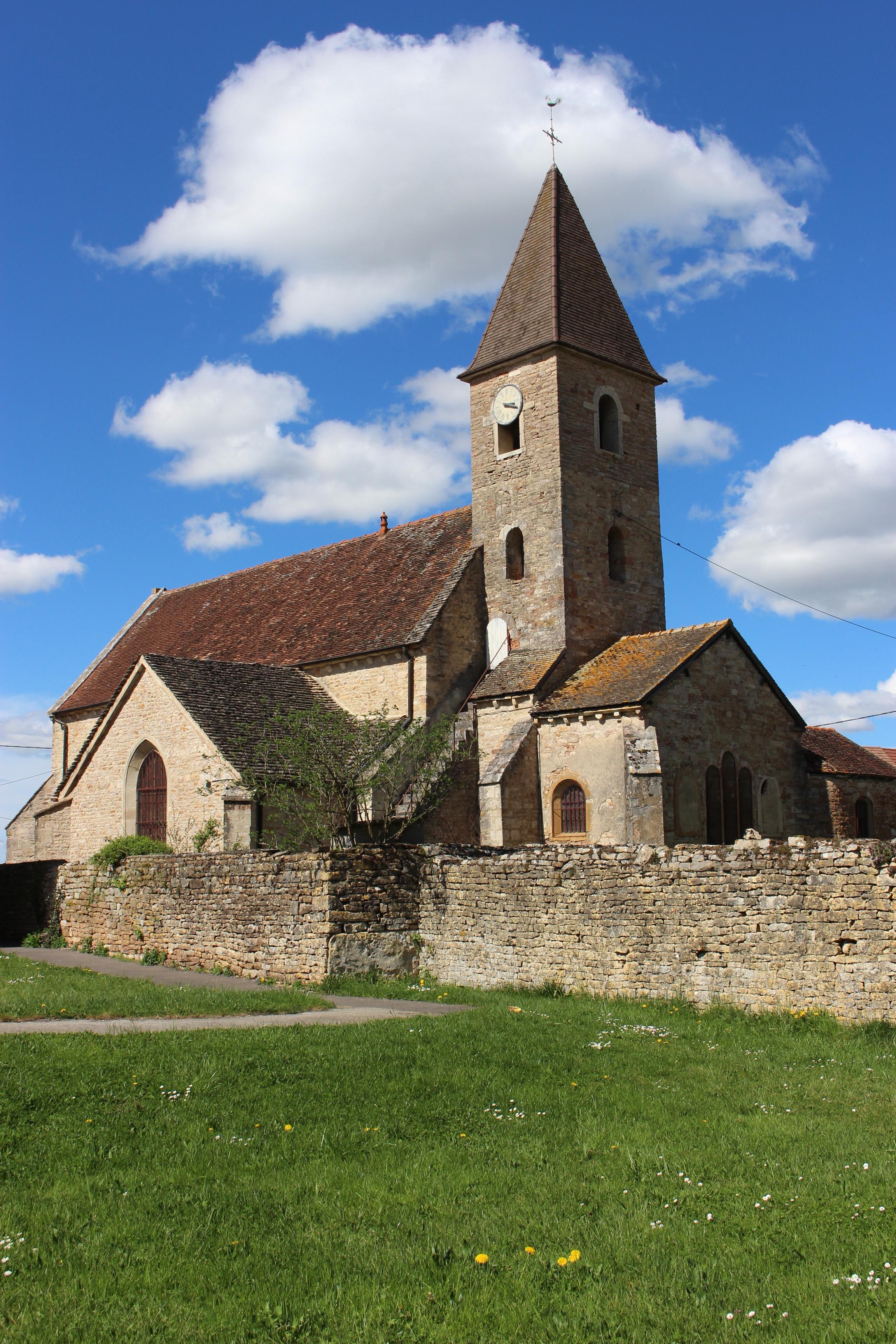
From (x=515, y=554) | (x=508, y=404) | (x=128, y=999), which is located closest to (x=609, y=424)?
(x=508, y=404)

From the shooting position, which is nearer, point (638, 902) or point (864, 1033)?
point (864, 1033)

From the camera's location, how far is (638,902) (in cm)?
1316

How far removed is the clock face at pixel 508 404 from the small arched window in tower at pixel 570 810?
31.9ft

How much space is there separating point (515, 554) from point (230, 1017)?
16508mm

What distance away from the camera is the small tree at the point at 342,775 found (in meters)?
19.4

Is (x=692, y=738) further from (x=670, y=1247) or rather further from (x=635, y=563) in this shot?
(x=670, y=1247)

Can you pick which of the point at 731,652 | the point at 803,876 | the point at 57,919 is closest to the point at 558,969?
Result: the point at 803,876

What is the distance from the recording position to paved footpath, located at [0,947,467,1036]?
10469mm

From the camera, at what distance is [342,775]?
1939 cm

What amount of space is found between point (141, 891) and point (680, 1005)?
10.8m

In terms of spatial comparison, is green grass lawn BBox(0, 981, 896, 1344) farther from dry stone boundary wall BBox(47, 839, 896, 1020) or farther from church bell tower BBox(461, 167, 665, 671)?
church bell tower BBox(461, 167, 665, 671)

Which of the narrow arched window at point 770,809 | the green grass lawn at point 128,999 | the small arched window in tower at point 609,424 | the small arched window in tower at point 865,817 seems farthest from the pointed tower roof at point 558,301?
the green grass lawn at point 128,999

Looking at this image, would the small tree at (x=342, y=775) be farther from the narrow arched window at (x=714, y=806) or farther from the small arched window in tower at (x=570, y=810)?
the narrow arched window at (x=714, y=806)

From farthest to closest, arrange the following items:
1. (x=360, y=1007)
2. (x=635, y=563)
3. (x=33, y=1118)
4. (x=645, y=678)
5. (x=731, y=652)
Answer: (x=635, y=563) < (x=731, y=652) < (x=645, y=678) < (x=360, y=1007) < (x=33, y=1118)
